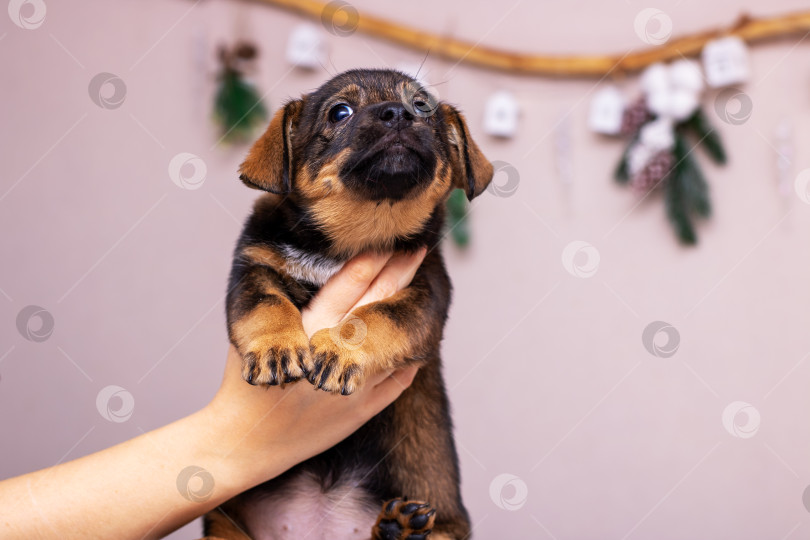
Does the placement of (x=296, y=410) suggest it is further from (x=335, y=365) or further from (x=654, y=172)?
(x=654, y=172)

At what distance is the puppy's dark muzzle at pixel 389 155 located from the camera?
1935 mm

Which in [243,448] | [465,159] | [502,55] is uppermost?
[502,55]

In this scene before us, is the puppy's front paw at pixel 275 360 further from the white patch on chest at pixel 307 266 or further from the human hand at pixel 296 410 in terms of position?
the white patch on chest at pixel 307 266

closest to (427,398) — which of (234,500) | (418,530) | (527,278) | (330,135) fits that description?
(418,530)

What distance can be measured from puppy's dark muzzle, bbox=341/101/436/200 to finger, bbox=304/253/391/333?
0.77 ft

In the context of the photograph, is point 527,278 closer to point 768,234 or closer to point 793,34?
point 768,234

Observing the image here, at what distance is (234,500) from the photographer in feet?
6.91

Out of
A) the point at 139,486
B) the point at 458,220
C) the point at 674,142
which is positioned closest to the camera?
the point at 139,486

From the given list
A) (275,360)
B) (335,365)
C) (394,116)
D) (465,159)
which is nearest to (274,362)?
(275,360)

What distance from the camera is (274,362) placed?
171 cm

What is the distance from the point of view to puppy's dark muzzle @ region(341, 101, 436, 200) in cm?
193

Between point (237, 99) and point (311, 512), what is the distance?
250 centimetres

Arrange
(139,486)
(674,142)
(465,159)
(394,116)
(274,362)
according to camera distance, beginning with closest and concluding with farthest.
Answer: (274,362), (139,486), (394,116), (465,159), (674,142)

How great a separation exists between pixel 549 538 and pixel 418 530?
208cm
